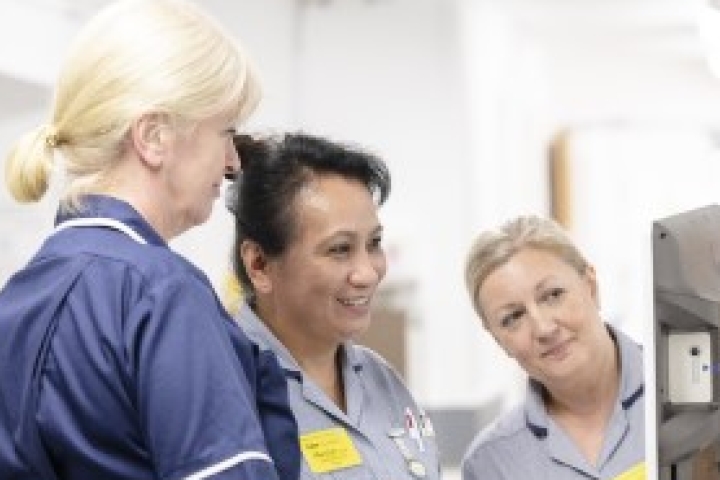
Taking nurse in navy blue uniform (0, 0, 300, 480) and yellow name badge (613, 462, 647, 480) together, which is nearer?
nurse in navy blue uniform (0, 0, 300, 480)

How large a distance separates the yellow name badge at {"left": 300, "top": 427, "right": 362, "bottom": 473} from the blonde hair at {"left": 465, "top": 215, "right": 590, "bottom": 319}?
1.96 feet

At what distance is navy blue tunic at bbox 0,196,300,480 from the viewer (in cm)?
118

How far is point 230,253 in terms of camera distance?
2102 mm

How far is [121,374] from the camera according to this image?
1197mm

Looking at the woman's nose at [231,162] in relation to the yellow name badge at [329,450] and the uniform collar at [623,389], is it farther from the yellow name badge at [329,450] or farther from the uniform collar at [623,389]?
the uniform collar at [623,389]

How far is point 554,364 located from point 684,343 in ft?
2.91

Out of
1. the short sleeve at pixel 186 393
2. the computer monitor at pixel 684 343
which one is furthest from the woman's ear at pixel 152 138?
the computer monitor at pixel 684 343

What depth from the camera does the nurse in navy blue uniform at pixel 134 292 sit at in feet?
3.91

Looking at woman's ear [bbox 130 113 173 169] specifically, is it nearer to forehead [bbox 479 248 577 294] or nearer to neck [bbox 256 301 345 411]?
neck [bbox 256 301 345 411]

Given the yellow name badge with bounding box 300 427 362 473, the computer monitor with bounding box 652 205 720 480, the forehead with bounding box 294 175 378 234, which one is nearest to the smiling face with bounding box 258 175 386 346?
the forehead with bounding box 294 175 378 234

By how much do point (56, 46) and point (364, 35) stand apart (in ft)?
7.78

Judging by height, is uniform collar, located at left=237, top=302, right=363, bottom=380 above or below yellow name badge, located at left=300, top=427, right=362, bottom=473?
above

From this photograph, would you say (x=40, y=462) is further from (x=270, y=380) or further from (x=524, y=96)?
(x=524, y=96)

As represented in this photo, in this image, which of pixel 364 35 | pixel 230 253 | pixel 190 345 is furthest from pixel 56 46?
pixel 364 35
